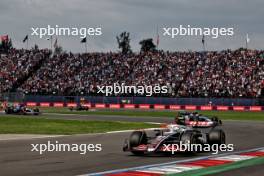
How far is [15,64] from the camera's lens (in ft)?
233

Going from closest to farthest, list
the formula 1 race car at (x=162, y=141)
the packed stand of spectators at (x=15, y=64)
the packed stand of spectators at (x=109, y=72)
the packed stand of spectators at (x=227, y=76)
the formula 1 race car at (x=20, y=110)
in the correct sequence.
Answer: the formula 1 race car at (x=162, y=141) → the formula 1 race car at (x=20, y=110) → the packed stand of spectators at (x=227, y=76) → the packed stand of spectators at (x=109, y=72) → the packed stand of spectators at (x=15, y=64)

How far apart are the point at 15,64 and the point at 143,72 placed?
18789 mm

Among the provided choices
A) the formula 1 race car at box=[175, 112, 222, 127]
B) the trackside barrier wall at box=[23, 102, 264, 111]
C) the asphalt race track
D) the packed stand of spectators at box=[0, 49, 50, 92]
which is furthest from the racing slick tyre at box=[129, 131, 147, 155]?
the packed stand of spectators at box=[0, 49, 50, 92]

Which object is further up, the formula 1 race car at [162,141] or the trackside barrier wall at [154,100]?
the trackside barrier wall at [154,100]

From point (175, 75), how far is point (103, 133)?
36631mm

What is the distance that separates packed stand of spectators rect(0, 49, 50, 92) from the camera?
67375 millimetres

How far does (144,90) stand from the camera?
190 ft

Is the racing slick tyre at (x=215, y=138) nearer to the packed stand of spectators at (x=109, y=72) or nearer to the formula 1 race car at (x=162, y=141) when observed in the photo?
the formula 1 race car at (x=162, y=141)

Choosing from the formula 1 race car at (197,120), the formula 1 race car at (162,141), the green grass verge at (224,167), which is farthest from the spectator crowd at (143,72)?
the green grass verge at (224,167)

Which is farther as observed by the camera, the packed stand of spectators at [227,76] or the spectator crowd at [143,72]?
the spectator crowd at [143,72]

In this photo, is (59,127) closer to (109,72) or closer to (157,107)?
(157,107)

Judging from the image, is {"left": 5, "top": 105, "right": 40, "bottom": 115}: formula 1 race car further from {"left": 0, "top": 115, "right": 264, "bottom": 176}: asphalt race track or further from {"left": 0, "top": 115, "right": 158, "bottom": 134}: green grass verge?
{"left": 0, "top": 115, "right": 264, "bottom": 176}: asphalt race track

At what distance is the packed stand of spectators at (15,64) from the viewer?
67.4 metres

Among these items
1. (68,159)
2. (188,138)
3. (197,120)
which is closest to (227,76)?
(197,120)
